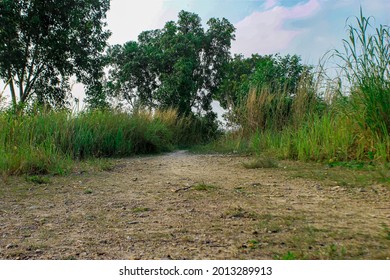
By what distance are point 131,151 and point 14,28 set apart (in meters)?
9.15

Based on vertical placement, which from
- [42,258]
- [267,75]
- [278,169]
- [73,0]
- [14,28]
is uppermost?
[73,0]

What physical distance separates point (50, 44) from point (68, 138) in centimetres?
992

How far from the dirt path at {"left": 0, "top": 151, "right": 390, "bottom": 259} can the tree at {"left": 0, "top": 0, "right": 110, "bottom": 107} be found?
1218 cm

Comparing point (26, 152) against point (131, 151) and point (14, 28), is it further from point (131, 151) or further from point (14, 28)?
point (14, 28)

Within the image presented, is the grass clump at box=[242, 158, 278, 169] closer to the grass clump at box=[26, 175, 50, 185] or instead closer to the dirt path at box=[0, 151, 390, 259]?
the dirt path at box=[0, 151, 390, 259]

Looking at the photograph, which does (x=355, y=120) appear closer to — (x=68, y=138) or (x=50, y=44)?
(x=68, y=138)

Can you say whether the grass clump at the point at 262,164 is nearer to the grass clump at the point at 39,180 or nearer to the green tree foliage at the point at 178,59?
the grass clump at the point at 39,180

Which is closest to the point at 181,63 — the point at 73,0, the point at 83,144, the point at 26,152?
the point at 73,0

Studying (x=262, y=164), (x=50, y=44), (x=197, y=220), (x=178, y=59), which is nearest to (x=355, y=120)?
(x=262, y=164)

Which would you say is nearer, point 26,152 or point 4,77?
point 26,152

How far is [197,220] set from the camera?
221 centimetres

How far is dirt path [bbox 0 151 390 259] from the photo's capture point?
167cm

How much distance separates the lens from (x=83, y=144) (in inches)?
284

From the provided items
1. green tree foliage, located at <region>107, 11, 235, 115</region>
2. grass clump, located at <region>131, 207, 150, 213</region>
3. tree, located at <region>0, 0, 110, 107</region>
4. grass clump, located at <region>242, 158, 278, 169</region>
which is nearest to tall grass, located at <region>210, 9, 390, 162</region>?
grass clump, located at <region>242, 158, 278, 169</region>
